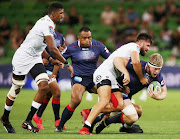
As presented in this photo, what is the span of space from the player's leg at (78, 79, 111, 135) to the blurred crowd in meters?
11.4

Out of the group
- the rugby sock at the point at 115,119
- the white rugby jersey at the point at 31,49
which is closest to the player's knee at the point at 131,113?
the rugby sock at the point at 115,119

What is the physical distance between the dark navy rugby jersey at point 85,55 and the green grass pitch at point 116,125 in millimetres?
1151

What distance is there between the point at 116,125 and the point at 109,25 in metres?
12.2

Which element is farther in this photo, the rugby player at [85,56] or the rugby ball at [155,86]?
the rugby player at [85,56]

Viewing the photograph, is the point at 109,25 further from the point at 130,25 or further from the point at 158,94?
the point at 158,94

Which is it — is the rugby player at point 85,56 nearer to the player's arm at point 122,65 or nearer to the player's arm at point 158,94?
the player's arm at point 122,65

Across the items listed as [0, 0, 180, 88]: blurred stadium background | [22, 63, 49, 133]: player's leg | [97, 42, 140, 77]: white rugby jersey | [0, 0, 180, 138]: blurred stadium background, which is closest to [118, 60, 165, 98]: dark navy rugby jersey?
[97, 42, 140, 77]: white rugby jersey

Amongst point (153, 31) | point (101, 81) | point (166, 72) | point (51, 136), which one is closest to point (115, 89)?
point (101, 81)

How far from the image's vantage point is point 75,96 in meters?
8.46

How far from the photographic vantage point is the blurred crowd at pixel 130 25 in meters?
19.7

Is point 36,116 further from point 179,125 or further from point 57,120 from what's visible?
point 179,125

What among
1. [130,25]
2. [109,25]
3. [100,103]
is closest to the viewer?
[100,103]

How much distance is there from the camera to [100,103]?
7.60m

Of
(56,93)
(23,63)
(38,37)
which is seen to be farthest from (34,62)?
(56,93)
